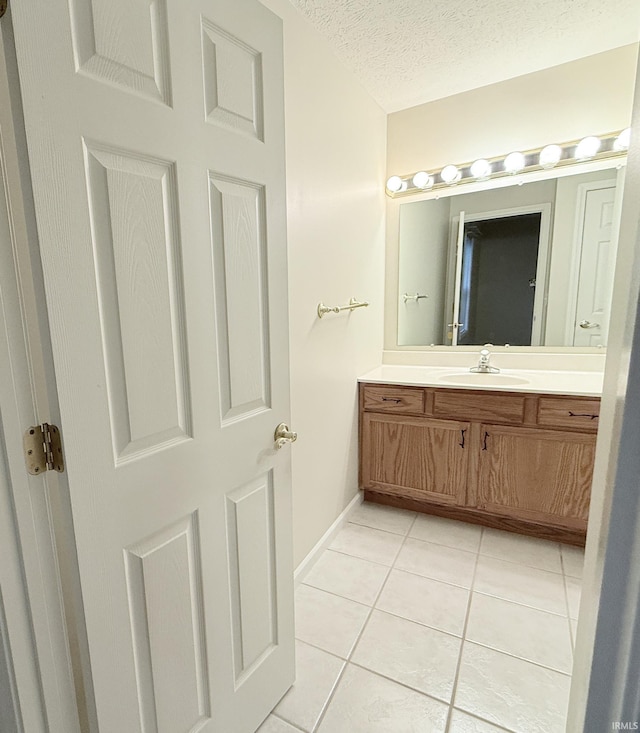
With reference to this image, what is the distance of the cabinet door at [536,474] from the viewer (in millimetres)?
1885

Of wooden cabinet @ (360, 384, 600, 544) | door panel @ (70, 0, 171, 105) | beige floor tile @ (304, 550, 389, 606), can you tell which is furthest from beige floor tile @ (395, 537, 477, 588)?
door panel @ (70, 0, 171, 105)

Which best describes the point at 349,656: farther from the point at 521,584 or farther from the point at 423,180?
the point at 423,180

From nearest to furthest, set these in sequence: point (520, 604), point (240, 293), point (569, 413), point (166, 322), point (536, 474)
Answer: point (166, 322), point (240, 293), point (520, 604), point (569, 413), point (536, 474)

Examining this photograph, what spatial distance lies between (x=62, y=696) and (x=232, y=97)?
4.40 ft

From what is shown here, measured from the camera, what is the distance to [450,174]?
2.31m

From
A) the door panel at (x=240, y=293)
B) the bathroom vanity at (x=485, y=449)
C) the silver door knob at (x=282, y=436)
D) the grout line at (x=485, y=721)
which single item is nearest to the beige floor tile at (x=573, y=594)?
the bathroom vanity at (x=485, y=449)

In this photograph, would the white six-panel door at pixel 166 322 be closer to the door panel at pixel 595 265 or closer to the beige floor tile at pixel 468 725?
the beige floor tile at pixel 468 725

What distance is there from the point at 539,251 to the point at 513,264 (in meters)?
0.15

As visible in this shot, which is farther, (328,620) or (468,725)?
(328,620)

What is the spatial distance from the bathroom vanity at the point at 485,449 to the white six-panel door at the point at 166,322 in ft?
4.17

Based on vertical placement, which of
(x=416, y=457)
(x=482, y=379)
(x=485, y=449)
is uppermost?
(x=482, y=379)

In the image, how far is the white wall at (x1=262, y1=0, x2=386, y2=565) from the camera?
5.19ft

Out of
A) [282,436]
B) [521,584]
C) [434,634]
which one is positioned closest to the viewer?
[282,436]

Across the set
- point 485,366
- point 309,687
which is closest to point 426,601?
point 309,687
